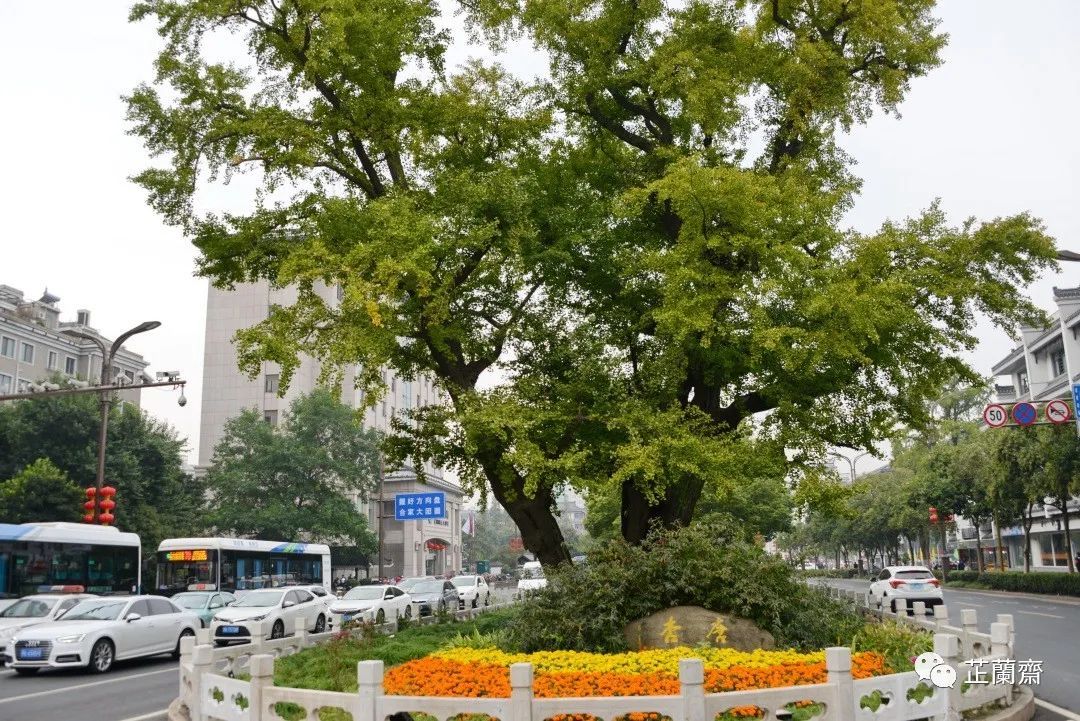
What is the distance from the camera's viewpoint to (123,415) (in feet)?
152

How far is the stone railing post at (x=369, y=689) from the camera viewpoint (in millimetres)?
7500

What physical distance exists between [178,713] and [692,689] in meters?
7.38

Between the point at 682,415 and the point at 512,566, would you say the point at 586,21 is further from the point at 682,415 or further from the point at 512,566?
the point at 512,566

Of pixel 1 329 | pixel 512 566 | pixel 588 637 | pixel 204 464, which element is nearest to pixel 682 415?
pixel 588 637

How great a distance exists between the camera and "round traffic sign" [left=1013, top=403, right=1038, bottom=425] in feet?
74.5

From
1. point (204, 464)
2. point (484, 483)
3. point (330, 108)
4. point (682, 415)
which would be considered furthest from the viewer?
point (204, 464)

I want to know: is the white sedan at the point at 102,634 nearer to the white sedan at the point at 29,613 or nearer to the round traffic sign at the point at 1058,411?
the white sedan at the point at 29,613

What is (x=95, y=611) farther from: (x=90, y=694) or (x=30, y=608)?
(x=90, y=694)

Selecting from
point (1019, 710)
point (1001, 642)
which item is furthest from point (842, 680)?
point (1001, 642)

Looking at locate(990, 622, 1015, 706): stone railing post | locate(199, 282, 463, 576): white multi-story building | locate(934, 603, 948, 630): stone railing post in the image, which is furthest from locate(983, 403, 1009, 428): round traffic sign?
locate(199, 282, 463, 576): white multi-story building

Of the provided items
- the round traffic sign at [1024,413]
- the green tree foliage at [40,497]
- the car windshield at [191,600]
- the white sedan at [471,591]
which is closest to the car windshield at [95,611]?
the car windshield at [191,600]

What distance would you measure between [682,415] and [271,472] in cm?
4545

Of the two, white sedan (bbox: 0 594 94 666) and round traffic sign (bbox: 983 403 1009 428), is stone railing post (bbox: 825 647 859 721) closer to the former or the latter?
round traffic sign (bbox: 983 403 1009 428)

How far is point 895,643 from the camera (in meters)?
12.4
